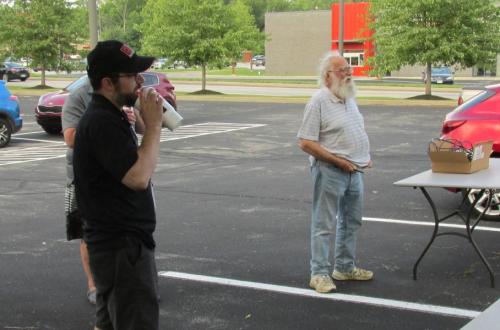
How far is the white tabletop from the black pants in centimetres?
261

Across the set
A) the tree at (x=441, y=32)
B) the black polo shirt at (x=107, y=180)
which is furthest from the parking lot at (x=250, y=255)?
the tree at (x=441, y=32)

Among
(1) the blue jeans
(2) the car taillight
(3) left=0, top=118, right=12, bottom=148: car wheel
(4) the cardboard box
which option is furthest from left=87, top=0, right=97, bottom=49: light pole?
(4) the cardboard box

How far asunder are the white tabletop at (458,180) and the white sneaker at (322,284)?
894 mm

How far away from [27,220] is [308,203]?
331 centimetres

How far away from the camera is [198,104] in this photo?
26.9m

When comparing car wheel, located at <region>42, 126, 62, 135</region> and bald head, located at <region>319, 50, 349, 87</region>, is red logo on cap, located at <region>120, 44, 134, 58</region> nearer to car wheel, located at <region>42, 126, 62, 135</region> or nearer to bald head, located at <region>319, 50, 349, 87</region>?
bald head, located at <region>319, 50, 349, 87</region>

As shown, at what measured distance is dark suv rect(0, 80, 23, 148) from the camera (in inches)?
579

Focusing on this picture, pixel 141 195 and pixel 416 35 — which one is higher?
pixel 416 35

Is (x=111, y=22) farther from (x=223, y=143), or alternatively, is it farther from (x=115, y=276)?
(x=115, y=276)

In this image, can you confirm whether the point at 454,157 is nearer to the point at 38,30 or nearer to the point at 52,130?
the point at 52,130

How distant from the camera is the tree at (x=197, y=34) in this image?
3291 centimetres

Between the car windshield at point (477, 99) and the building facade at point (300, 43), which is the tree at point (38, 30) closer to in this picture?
the building facade at point (300, 43)

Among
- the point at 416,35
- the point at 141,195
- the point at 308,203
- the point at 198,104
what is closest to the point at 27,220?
the point at 308,203

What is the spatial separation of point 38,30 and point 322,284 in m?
33.3
